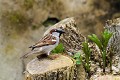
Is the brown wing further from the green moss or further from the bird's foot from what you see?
the green moss

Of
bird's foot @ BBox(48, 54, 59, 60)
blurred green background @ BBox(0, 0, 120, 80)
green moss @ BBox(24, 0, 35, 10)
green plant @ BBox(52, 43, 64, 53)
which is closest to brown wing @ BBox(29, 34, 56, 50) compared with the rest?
bird's foot @ BBox(48, 54, 59, 60)

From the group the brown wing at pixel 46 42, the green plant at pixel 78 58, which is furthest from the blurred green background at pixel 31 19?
the brown wing at pixel 46 42

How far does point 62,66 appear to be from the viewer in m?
4.45

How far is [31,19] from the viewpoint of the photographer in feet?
26.2

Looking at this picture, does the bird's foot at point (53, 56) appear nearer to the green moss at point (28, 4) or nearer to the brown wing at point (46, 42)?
the brown wing at point (46, 42)

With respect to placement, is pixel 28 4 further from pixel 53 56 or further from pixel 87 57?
pixel 53 56

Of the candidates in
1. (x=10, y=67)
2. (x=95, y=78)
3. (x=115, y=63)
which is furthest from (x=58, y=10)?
(x=95, y=78)

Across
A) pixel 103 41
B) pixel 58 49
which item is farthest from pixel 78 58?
pixel 103 41

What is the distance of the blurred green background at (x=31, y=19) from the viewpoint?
25.2ft

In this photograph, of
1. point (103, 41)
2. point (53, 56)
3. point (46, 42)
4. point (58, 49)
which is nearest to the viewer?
point (46, 42)

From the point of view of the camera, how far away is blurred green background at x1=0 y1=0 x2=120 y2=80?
7691 mm

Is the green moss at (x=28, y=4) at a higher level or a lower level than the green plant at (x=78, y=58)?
higher

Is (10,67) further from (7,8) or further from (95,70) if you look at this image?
(95,70)

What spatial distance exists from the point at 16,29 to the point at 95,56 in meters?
2.73
